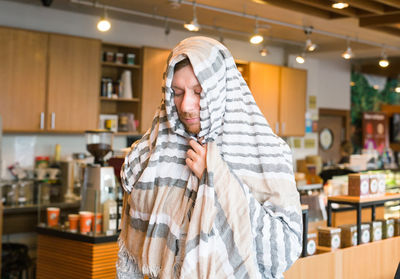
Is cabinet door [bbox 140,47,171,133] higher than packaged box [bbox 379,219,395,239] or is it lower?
higher

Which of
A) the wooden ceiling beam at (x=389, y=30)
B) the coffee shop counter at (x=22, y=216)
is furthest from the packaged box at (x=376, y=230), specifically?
the wooden ceiling beam at (x=389, y=30)

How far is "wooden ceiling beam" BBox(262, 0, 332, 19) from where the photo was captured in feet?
17.6

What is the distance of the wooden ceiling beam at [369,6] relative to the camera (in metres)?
5.15

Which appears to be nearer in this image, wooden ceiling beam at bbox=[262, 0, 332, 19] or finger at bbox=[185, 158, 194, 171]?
finger at bbox=[185, 158, 194, 171]

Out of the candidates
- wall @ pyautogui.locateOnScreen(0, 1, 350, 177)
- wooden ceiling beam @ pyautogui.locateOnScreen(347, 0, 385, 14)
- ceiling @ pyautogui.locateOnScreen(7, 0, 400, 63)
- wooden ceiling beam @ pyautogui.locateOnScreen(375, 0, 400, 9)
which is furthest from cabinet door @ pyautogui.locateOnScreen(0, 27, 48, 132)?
wooden ceiling beam @ pyautogui.locateOnScreen(375, 0, 400, 9)

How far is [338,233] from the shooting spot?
3369mm

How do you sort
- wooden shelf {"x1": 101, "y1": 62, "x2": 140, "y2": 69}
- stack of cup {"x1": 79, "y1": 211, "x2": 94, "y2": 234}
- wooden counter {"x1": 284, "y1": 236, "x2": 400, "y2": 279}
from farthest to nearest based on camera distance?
1. wooden shelf {"x1": 101, "y1": 62, "x2": 140, "y2": 69}
2. stack of cup {"x1": 79, "y1": 211, "x2": 94, "y2": 234}
3. wooden counter {"x1": 284, "y1": 236, "x2": 400, "y2": 279}

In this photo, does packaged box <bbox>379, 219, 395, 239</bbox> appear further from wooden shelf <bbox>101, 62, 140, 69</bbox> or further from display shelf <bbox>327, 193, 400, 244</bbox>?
wooden shelf <bbox>101, 62, 140, 69</bbox>

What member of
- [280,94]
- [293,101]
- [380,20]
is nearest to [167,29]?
[280,94]

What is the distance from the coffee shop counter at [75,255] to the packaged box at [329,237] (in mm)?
1268

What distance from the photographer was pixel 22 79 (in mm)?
5656

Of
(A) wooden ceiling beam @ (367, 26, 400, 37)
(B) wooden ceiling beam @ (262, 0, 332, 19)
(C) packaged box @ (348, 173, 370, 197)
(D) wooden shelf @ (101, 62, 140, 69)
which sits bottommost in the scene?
(C) packaged box @ (348, 173, 370, 197)

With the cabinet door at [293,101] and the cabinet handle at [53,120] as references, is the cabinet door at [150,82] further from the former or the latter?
the cabinet door at [293,101]

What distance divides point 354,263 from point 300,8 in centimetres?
304
